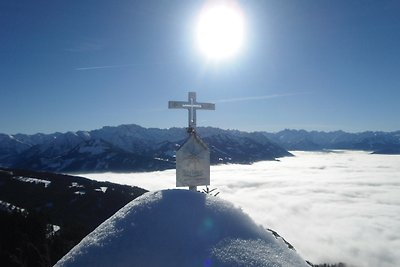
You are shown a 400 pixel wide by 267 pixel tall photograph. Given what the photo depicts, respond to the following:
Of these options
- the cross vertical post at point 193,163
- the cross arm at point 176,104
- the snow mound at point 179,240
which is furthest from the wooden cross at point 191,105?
the snow mound at point 179,240

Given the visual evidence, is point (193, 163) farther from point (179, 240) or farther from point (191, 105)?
point (179, 240)

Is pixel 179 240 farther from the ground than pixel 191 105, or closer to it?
closer to it

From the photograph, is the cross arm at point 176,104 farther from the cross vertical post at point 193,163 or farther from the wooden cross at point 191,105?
the cross vertical post at point 193,163

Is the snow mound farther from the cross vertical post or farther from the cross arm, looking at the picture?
the cross arm

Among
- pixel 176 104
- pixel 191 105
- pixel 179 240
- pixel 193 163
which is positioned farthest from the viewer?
pixel 191 105

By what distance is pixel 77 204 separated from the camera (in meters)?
130

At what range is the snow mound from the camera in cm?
307

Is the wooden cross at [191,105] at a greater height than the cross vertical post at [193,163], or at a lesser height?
greater

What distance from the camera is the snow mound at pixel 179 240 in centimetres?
307

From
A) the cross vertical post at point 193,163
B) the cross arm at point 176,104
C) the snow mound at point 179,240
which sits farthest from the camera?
the cross arm at point 176,104

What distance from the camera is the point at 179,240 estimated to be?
3205 millimetres

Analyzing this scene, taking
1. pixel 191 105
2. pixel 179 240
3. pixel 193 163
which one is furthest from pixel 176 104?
pixel 179 240

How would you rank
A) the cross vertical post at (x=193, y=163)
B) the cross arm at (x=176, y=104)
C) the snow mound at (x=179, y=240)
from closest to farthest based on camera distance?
the snow mound at (x=179, y=240)
the cross vertical post at (x=193, y=163)
the cross arm at (x=176, y=104)

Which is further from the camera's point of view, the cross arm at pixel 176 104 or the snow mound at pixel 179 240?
the cross arm at pixel 176 104
